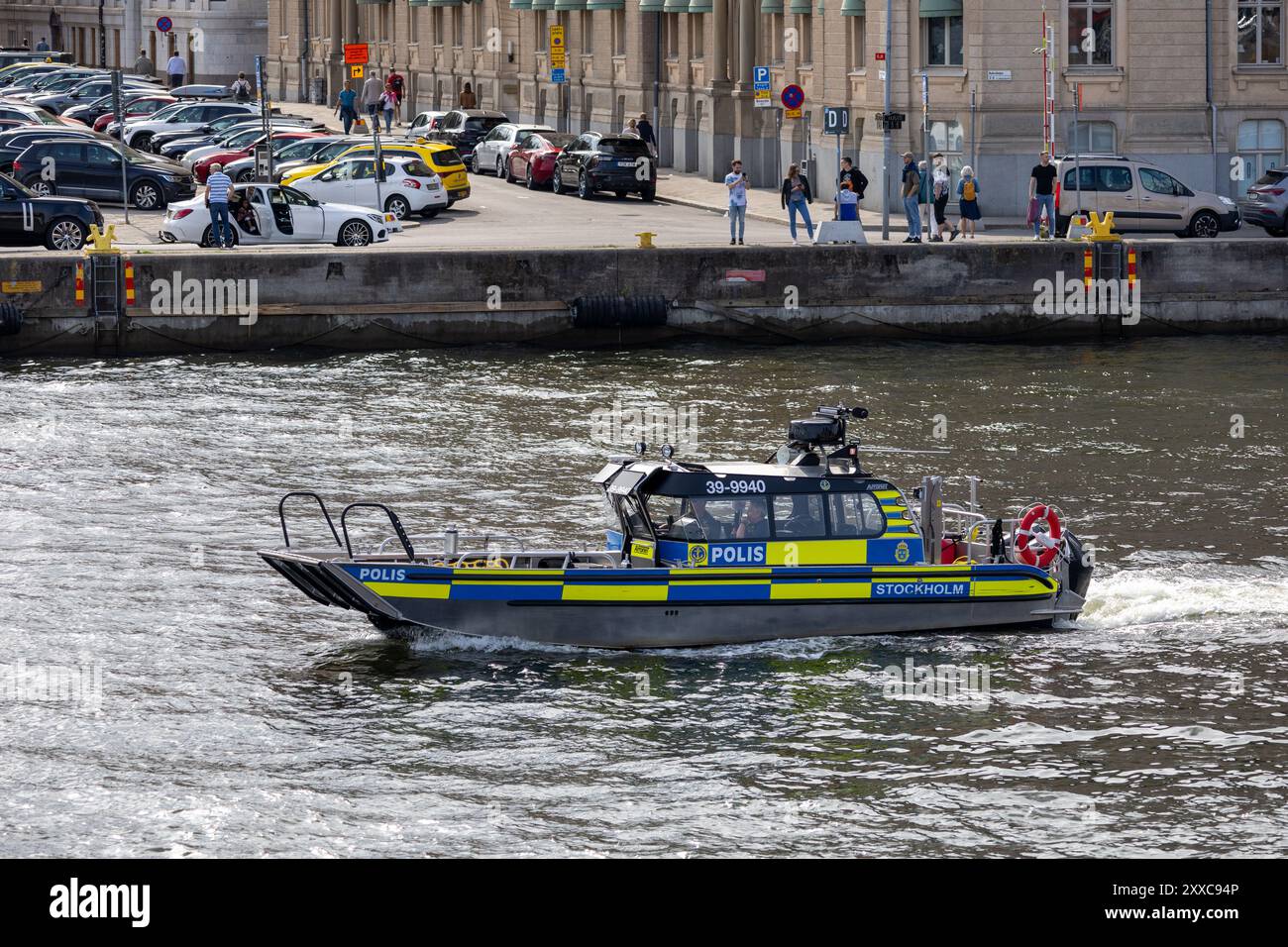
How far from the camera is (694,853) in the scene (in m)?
16.9

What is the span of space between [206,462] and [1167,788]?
50.2 feet

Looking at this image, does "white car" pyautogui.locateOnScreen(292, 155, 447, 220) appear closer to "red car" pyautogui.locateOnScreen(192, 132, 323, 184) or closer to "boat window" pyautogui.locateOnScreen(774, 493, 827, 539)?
"red car" pyautogui.locateOnScreen(192, 132, 323, 184)

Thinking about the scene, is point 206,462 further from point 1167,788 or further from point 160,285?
point 1167,788

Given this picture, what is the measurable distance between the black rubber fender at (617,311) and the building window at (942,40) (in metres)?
12.3

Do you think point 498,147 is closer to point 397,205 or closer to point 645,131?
point 645,131

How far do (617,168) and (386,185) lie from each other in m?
7.11

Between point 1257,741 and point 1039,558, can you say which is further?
point 1039,558

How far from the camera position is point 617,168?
184 feet

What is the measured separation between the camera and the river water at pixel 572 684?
1748 centimetres

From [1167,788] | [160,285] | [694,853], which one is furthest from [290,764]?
[160,285]

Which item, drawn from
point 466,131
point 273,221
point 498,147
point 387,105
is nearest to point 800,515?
point 273,221

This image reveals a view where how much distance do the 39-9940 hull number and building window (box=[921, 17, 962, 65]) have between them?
96.2ft
